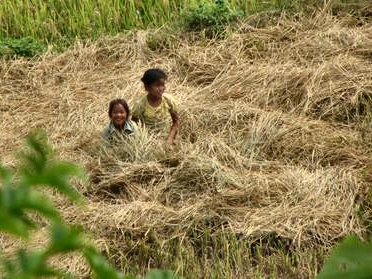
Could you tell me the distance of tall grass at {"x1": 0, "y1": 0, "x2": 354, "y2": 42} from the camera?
19.8 ft

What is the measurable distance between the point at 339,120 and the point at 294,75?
449 mm

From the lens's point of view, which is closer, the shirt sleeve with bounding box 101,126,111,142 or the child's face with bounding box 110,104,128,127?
the child's face with bounding box 110,104,128,127

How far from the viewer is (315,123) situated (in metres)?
4.41

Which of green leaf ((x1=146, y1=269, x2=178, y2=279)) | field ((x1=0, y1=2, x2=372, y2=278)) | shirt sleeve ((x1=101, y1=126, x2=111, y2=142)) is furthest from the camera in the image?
shirt sleeve ((x1=101, y1=126, x2=111, y2=142))

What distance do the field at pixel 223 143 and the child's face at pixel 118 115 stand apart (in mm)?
110

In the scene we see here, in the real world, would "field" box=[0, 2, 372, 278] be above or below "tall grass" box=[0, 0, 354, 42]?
above

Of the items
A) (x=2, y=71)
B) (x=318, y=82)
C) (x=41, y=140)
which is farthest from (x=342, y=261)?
(x=2, y=71)

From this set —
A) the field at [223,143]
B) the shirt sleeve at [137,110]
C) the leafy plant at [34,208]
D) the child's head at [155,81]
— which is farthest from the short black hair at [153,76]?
the leafy plant at [34,208]

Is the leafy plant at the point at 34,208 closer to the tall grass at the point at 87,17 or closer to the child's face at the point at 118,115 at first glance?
the child's face at the point at 118,115

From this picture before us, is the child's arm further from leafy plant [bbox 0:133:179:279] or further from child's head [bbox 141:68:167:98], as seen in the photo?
leafy plant [bbox 0:133:179:279]

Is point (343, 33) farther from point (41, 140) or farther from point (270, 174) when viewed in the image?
point (41, 140)

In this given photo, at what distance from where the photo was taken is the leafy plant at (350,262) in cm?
53

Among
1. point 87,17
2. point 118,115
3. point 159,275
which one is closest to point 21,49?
point 87,17

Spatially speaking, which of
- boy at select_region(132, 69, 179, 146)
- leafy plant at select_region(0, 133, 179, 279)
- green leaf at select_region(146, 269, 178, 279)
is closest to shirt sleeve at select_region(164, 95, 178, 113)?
boy at select_region(132, 69, 179, 146)
